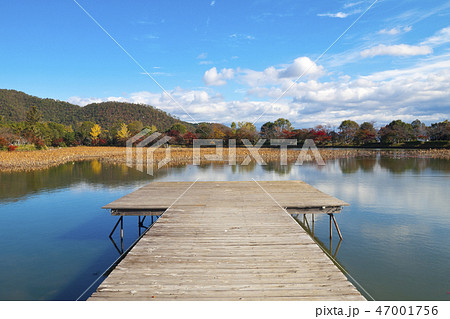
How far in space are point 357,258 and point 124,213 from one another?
19.4 feet

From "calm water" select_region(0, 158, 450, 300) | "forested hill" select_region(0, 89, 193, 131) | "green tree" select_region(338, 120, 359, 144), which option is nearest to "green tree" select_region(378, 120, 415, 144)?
"green tree" select_region(338, 120, 359, 144)

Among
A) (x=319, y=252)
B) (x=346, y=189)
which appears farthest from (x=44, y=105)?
(x=319, y=252)

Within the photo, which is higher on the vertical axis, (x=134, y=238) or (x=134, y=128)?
(x=134, y=128)

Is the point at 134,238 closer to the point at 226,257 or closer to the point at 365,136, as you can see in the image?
the point at 226,257

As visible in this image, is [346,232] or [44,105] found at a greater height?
[44,105]

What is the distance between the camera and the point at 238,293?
3.55 meters

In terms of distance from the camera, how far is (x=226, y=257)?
4586 millimetres

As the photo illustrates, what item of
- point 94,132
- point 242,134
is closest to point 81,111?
point 94,132

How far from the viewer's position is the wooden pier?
11.8 feet

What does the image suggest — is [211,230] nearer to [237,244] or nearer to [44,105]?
[237,244]

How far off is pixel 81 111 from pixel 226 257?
10836 cm

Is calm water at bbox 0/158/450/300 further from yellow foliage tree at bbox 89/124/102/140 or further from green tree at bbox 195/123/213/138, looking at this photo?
yellow foliage tree at bbox 89/124/102/140

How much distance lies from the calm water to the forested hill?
75.1 metres

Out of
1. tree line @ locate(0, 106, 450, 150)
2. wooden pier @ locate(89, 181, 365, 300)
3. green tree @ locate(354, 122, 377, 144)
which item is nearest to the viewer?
wooden pier @ locate(89, 181, 365, 300)
